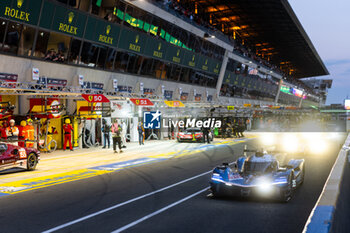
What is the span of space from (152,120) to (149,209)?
78.8ft

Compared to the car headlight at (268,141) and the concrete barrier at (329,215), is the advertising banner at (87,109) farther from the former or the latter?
the concrete barrier at (329,215)

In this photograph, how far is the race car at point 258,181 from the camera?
8.79 m

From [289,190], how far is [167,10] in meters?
27.2

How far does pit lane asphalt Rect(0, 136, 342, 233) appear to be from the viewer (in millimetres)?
6867

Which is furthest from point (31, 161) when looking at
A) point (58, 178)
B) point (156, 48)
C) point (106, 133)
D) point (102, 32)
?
point (156, 48)

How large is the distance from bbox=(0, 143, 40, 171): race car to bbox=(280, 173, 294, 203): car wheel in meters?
9.97

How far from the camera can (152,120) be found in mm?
32094

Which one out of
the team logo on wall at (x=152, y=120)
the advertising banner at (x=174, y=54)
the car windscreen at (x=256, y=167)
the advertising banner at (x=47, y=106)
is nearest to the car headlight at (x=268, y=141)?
the team logo on wall at (x=152, y=120)

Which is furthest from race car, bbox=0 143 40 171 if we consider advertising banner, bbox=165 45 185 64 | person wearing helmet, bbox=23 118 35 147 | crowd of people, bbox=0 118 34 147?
advertising banner, bbox=165 45 185 64

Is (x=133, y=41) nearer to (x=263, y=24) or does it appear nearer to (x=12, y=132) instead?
(x=12, y=132)

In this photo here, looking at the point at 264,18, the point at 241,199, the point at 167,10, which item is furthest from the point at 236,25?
the point at 241,199

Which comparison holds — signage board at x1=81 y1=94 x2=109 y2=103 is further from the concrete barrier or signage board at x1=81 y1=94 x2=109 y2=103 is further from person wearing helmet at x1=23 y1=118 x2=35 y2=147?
the concrete barrier

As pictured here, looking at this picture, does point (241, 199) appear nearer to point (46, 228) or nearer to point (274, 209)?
point (274, 209)

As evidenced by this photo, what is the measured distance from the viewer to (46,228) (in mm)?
6801
